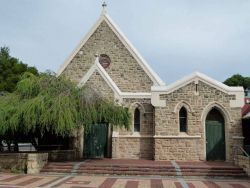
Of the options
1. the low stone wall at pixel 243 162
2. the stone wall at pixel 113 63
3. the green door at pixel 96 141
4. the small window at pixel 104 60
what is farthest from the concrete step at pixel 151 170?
the small window at pixel 104 60

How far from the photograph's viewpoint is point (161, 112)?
18828 mm

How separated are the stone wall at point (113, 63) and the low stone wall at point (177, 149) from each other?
4.85m

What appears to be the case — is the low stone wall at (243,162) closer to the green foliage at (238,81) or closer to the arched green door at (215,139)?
the arched green door at (215,139)

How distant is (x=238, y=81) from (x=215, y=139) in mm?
36702

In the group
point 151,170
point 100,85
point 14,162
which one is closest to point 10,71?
point 100,85

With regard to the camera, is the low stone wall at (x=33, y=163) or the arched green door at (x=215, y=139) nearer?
the low stone wall at (x=33, y=163)

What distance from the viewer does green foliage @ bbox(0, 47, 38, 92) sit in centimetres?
3491

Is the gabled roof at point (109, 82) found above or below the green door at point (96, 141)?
above

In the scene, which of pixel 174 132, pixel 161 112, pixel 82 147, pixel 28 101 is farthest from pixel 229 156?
pixel 28 101

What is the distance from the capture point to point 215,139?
61.3 ft

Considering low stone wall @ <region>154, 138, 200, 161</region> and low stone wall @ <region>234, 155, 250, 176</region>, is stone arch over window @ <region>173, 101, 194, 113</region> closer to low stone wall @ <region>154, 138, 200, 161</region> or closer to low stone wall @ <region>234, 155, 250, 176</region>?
low stone wall @ <region>154, 138, 200, 161</region>

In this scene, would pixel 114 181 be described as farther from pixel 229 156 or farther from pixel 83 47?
pixel 83 47

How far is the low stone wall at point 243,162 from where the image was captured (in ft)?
48.4

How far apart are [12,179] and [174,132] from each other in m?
9.29
